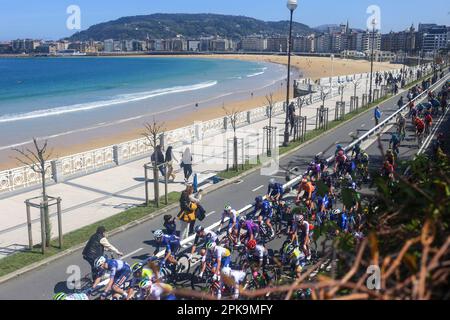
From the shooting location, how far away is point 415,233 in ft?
9.25

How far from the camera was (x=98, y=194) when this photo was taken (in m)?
16.4

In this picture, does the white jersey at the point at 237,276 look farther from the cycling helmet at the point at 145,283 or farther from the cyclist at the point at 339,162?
the cyclist at the point at 339,162

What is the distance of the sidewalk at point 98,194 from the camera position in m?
13.1

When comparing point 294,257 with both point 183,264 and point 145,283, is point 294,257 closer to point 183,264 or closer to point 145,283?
point 183,264

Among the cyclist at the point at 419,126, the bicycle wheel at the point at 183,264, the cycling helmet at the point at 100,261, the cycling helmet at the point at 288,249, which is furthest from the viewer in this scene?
the cyclist at the point at 419,126

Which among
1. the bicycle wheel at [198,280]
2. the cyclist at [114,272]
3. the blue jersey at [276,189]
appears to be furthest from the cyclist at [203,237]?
the blue jersey at [276,189]

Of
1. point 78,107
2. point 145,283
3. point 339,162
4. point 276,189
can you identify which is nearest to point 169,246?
point 145,283

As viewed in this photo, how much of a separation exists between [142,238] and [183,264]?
2667mm

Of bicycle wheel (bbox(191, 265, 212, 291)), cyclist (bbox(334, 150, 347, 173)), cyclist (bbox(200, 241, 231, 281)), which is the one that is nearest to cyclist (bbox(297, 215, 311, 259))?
cyclist (bbox(200, 241, 231, 281))

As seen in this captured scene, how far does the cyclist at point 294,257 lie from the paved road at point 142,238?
1563 mm

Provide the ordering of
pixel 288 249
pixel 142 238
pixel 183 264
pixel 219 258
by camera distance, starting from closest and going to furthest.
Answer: pixel 219 258 → pixel 288 249 → pixel 183 264 → pixel 142 238
